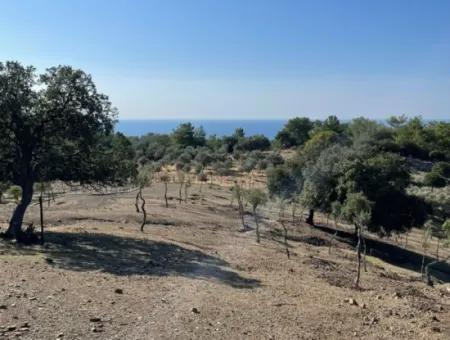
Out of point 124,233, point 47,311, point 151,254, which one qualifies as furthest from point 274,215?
point 47,311

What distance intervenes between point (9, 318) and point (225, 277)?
354 inches

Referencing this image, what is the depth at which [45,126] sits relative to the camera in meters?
23.4

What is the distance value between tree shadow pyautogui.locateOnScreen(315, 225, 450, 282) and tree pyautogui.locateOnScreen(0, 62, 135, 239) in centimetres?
2298

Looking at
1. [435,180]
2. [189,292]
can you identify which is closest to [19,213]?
[189,292]

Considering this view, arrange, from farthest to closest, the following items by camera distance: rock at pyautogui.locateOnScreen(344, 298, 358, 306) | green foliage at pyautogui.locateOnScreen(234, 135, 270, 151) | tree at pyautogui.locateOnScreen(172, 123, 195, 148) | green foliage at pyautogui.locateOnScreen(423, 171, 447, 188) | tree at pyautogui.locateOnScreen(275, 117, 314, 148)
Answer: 1. tree at pyautogui.locateOnScreen(275, 117, 314, 148)
2. tree at pyautogui.locateOnScreen(172, 123, 195, 148)
3. green foliage at pyautogui.locateOnScreen(234, 135, 270, 151)
4. green foliage at pyautogui.locateOnScreen(423, 171, 447, 188)
5. rock at pyautogui.locateOnScreen(344, 298, 358, 306)

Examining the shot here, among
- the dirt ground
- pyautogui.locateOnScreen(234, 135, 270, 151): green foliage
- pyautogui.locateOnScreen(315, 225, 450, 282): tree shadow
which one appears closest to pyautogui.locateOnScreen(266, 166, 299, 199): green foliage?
pyautogui.locateOnScreen(315, 225, 450, 282): tree shadow

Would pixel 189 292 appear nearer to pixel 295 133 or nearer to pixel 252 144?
pixel 252 144

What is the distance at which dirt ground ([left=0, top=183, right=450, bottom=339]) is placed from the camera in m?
11.8

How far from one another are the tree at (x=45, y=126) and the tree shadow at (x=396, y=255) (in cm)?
2298

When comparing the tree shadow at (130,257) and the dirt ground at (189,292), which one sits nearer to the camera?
the dirt ground at (189,292)

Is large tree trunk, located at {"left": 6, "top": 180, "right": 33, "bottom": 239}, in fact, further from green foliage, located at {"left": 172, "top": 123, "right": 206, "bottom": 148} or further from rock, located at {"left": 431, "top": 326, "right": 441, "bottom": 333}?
green foliage, located at {"left": 172, "top": 123, "right": 206, "bottom": 148}

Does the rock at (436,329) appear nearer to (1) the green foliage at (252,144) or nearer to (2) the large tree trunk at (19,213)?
(2) the large tree trunk at (19,213)

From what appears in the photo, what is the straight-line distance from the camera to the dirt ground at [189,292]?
11797 mm

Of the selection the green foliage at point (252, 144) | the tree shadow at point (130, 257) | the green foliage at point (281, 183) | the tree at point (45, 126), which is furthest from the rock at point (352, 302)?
the green foliage at point (252, 144)
